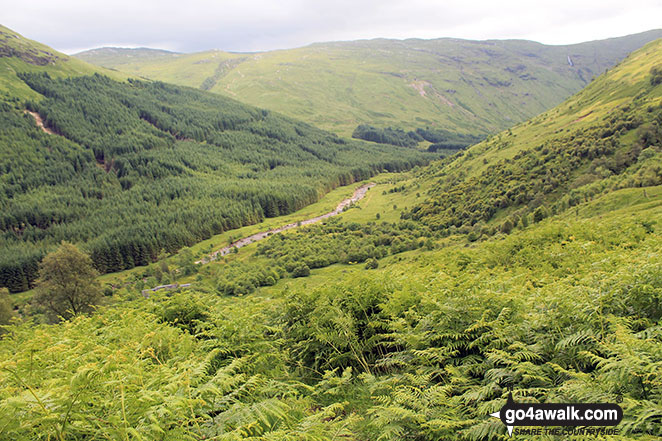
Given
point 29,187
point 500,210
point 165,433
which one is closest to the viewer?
point 165,433

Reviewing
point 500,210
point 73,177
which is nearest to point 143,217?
point 73,177

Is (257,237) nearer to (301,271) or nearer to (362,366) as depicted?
(301,271)

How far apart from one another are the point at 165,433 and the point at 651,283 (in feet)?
35.2

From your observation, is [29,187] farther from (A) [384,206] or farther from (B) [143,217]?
(A) [384,206]

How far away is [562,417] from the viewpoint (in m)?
5.55

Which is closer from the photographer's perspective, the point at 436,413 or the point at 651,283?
the point at 436,413

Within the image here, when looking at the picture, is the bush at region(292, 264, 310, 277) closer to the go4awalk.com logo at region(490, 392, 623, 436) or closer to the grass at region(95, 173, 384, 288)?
the grass at region(95, 173, 384, 288)

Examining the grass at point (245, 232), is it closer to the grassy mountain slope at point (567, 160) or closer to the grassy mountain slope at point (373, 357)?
the grassy mountain slope at point (567, 160)

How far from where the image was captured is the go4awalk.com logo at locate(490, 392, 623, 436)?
5.20 meters

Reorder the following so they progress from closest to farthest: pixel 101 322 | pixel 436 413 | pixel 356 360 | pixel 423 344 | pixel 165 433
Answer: pixel 165 433 < pixel 436 413 < pixel 423 344 < pixel 356 360 < pixel 101 322

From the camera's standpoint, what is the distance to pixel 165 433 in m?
4.95

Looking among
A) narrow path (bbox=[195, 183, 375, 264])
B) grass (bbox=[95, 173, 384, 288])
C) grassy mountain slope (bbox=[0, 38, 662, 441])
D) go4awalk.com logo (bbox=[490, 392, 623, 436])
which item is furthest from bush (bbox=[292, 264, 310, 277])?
go4awalk.com logo (bbox=[490, 392, 623, 436])

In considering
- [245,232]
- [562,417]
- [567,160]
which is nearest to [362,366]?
[562,417]

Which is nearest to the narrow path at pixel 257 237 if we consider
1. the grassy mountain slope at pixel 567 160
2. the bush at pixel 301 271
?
the bush at pixel 301 271
